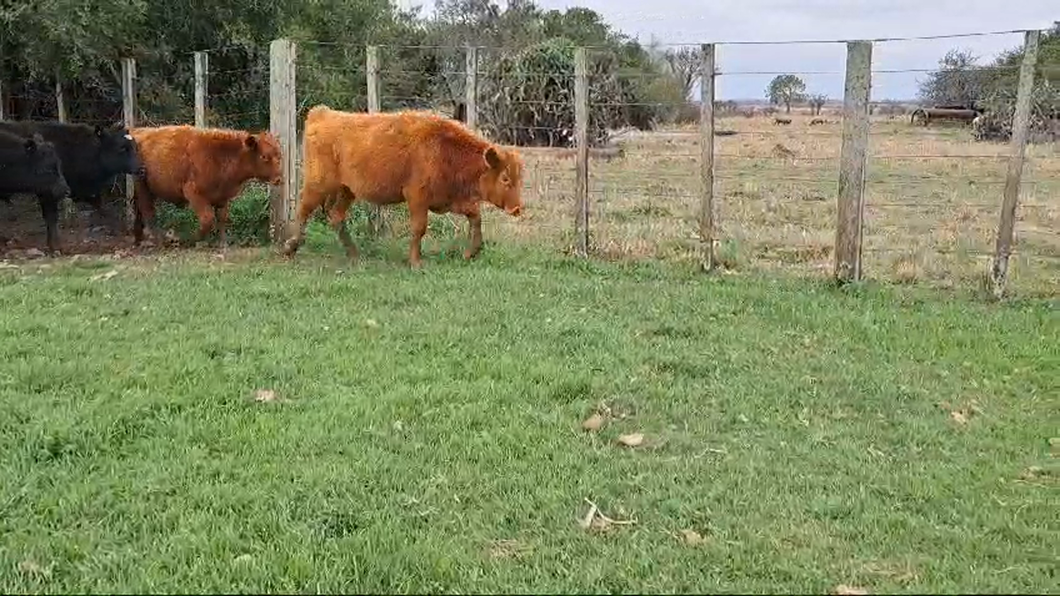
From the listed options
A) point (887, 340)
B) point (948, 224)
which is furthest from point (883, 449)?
point (948, 224)

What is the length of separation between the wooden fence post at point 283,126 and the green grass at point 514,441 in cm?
304

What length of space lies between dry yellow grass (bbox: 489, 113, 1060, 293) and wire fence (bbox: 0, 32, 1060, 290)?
4cm

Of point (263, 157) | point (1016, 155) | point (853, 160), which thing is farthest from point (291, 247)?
point (1016, 155)

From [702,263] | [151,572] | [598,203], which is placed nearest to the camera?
[151,572]

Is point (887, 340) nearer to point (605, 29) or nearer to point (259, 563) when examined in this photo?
point (259, 563)

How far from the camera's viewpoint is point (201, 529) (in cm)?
420

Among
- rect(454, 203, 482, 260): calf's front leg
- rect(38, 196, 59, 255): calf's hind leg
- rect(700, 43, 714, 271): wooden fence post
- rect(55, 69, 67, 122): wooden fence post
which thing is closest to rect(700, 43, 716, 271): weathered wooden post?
rect(700, 43, 714, 271): wooden fence post

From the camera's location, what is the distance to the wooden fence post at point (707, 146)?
1010 centimetres

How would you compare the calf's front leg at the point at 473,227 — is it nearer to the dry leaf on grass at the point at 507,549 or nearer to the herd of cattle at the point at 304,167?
the herd of cattle at the point at 304,167

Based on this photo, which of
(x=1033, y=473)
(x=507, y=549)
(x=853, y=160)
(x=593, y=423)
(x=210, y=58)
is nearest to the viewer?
(x=507, y=549)

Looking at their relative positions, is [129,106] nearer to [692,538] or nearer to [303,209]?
[303,209]

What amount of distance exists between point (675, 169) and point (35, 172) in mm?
12481

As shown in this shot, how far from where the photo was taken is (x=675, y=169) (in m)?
20.3

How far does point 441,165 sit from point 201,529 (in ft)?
22.1
